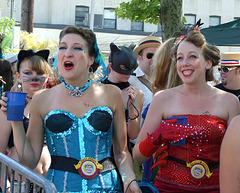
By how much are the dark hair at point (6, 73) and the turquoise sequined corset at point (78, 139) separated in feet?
6.77

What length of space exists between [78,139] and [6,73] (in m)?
2.29

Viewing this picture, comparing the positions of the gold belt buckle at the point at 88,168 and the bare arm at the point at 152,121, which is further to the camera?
the bare arm at the point at 152,121

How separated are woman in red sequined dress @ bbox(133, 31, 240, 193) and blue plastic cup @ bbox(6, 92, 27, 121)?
0.97 metres

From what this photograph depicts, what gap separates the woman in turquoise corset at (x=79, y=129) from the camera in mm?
3019

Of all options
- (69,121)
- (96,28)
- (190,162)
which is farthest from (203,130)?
(96,28)

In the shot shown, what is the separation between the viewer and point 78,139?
10.1ft

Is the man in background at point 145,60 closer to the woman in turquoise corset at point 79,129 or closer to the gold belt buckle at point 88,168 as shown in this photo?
the woman in turquoise corset at point 79,129

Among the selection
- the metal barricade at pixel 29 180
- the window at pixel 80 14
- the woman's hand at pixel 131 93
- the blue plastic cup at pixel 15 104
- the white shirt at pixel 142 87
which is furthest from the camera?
the window at pixel 80 14

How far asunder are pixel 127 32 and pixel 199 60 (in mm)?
26376

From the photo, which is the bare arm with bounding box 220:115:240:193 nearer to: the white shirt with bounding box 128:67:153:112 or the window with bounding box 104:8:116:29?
the white shirt with bounding box 128:67:153:112

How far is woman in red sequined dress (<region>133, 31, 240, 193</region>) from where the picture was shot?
3113 millimetres

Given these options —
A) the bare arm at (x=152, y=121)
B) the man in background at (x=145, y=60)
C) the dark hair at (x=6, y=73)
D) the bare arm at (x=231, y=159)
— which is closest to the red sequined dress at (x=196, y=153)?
the bare arm at (x=152, y=121)

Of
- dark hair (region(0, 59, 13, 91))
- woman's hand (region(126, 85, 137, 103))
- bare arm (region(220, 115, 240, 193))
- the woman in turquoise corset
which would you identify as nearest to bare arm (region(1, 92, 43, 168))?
the woman in turquoise corset

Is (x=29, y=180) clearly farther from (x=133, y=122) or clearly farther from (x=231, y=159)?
(x=133, y=122)
